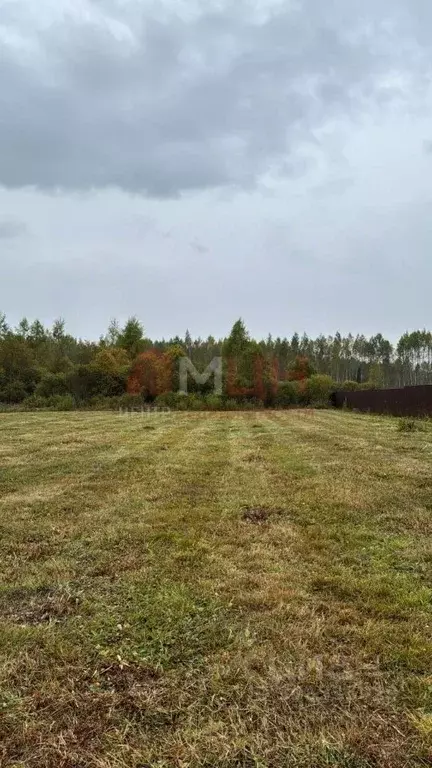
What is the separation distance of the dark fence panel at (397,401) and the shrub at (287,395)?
330 inches

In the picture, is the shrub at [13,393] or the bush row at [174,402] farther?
the shrub at [13,393]

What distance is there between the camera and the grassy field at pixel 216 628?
1863 mm

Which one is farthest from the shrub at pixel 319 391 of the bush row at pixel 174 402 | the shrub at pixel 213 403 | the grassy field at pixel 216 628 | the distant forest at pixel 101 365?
the grassy field at pixel 216 628

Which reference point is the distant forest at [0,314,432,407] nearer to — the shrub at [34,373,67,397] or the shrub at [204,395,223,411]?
the shrub at [34,373,67,397]

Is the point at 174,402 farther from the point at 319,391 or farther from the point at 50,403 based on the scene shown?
the point at 319,391

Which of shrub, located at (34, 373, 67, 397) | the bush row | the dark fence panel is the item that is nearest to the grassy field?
the dark fence panel

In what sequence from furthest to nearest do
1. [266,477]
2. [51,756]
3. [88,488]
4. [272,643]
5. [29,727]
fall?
[266,477], [88,488], [272,643], [29,727], [51,756]

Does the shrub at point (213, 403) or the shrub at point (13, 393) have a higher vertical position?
the shrub at point (13, 393)

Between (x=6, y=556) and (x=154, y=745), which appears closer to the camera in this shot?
(x=154, y=745)

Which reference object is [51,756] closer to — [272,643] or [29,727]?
[29,727]

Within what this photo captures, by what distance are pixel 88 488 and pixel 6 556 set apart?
2.59m

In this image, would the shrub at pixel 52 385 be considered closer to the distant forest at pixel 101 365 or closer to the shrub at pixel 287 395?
the distant forest at pixel 101 365

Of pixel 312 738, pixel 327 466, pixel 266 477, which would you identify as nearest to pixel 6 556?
pixel 312 738

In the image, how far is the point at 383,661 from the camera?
7.74 feet
